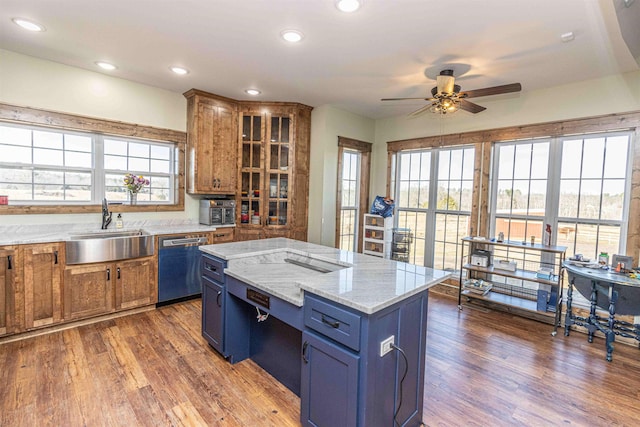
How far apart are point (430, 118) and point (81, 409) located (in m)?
4.97

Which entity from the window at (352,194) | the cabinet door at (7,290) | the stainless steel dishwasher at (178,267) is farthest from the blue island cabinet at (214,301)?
the window at (352,194)

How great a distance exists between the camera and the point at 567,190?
3.64 m

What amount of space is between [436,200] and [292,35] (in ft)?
10.7

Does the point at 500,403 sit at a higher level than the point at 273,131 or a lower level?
lower

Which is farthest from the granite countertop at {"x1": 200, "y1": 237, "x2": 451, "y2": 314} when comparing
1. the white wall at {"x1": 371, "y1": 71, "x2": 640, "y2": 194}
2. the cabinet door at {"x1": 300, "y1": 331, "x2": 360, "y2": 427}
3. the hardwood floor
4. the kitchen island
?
the white wall at {"x1": 371, "y1": 71, "x2": 640, "y2": 194}

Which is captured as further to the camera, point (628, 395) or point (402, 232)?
point (402, 232)

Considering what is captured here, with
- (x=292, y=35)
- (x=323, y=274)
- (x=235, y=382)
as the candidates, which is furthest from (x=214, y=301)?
(x=292, y=35)

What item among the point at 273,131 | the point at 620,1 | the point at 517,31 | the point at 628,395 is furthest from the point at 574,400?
the point at 273,131

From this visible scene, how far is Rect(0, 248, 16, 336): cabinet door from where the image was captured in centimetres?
276

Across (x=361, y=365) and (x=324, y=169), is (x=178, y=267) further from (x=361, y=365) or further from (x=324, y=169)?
(x=361, y=365)

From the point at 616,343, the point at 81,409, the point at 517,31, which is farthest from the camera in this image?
the point at 616,343

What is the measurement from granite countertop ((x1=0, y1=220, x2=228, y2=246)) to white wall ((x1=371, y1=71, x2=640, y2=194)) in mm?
3450

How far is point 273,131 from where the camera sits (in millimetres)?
4641

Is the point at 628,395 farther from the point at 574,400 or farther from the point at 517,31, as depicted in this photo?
the point at 517,31
